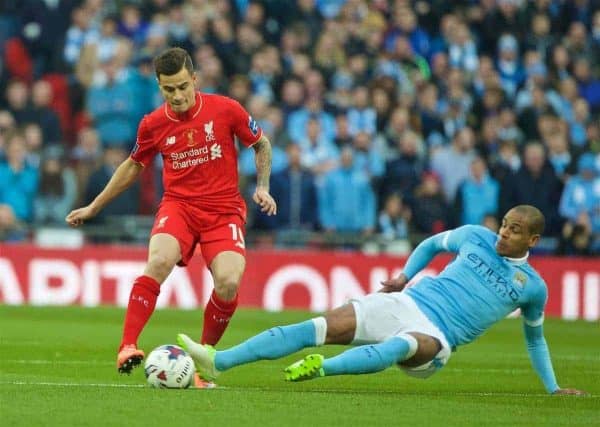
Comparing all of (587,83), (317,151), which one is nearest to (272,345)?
(317,151)

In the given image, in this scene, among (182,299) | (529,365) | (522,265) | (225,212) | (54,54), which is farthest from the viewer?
(54,54)

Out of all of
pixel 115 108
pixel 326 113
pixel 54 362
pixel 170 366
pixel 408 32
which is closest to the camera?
pixel 170 366

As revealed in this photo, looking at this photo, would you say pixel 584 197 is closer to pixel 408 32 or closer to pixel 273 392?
pixel 408 32

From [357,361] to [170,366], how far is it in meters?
1.27

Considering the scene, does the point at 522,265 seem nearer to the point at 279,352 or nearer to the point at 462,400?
the point at 462,400

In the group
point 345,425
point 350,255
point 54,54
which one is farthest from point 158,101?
point 345,425

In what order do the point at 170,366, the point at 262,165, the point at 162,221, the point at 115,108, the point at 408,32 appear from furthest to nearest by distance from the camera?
the point at 408,32
the point at 115,108
the point at 262,165
the point at 162,221
the point at 170,366

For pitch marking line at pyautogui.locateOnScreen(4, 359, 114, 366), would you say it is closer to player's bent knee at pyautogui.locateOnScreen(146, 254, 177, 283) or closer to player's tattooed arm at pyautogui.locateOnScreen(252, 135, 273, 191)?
player's bent knee at pyautogui.locateOnScreen(146, 254, 177, 283)

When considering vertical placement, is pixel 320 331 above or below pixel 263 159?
below

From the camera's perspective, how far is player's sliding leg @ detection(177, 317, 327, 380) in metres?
9.04

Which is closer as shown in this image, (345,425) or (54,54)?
(345,425)

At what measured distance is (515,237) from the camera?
9.52 m

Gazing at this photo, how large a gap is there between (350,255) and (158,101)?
3486 mm

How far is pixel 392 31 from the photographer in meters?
22.3
